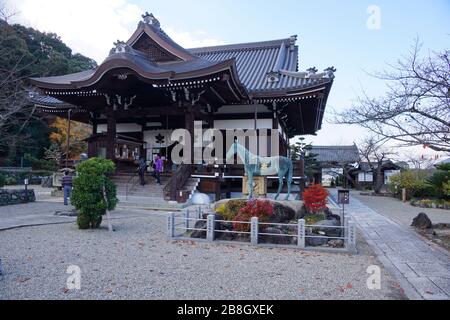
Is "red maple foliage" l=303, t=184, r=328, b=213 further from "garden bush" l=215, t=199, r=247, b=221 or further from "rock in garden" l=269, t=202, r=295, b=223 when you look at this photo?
"garden bush" l=215, t=199, r=247, b=221

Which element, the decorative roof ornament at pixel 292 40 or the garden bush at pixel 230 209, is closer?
the garden bush at pixel 230 209

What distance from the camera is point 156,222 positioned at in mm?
10430

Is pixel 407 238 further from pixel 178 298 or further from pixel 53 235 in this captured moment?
pixel 53 235

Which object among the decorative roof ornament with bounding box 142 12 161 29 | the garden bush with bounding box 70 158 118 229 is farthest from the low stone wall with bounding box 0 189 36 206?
→ the decorative roof ornament with bounding box 142 12 161 29

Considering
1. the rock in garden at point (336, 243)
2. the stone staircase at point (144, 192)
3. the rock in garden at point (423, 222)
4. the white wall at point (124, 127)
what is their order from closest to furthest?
the rock in garden at point (336, 243) → the rock in garden at point (423, 222) → the stone staircase at point (144, 192) → the white wall at point (124, 127)

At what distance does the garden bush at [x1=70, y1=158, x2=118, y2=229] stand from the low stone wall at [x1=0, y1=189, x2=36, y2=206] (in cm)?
733

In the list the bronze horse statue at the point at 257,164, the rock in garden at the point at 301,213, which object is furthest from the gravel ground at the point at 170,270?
the bronze horse statue at the point at 257,164

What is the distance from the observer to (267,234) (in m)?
7.55

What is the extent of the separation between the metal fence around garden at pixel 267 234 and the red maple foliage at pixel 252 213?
5 centimetres

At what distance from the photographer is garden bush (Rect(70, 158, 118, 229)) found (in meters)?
8.46

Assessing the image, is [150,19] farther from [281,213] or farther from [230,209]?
[281,213]

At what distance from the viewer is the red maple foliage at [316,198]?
9219 mm

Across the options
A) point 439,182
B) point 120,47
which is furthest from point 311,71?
point 439,182

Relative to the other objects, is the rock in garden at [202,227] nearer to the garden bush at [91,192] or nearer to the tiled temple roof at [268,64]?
the garden bush at [91,192]
